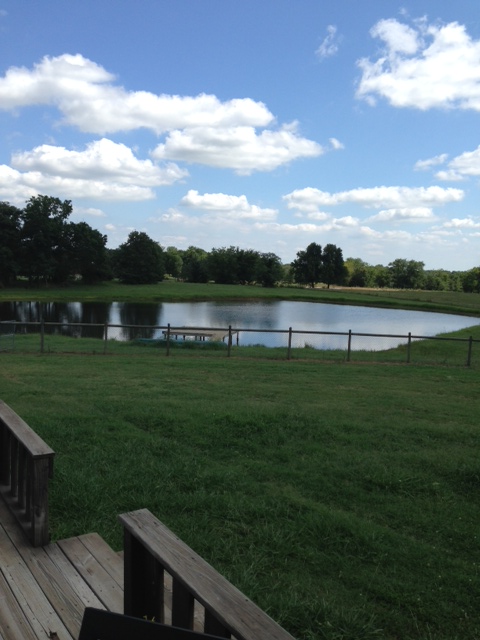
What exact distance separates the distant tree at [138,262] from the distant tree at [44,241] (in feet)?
57.6

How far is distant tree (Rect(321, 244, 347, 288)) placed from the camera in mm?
129500

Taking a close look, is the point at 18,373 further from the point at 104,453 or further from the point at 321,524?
the point at 321,524

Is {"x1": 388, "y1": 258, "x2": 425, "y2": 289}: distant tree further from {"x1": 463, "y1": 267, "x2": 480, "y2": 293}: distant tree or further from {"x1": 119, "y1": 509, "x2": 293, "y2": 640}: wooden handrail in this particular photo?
{"x1": 119, "y1": 509, "x2": 293, "y2": 640}: wooden handrail

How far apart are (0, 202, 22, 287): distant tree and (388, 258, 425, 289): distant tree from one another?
98.8 metres

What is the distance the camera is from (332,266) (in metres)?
129

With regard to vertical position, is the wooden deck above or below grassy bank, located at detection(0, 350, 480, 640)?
above

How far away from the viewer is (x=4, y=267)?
229ft

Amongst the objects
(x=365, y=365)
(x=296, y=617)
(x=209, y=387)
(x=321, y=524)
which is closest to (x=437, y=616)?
(x=296, y=617)

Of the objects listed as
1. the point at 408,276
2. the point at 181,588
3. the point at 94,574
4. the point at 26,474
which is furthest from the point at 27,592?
the point at 408,276

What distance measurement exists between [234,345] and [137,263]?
7771cm

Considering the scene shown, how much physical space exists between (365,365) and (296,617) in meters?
13.2

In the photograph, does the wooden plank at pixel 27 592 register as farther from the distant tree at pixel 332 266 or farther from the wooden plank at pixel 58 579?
the distant tree at pixel 332 266

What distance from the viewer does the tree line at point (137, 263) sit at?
7338 cm

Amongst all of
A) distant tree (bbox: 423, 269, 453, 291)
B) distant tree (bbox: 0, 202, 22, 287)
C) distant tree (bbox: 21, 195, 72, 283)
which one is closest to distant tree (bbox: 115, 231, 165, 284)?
distant tree (bbox: 21, 195, 72, 283)
